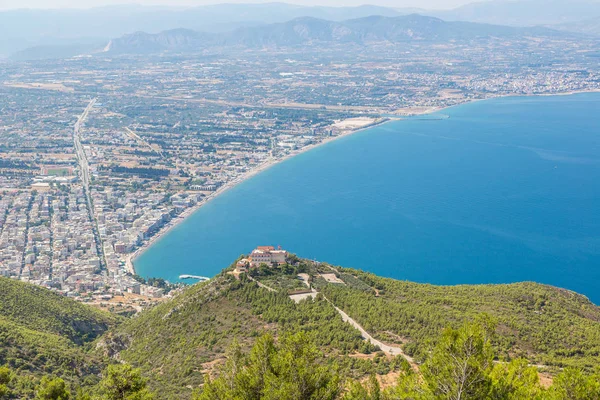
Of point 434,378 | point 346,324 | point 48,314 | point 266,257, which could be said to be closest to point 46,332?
point 48,314

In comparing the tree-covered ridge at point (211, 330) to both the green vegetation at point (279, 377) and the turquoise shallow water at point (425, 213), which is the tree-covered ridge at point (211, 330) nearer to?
the green vegetation at point (279, 377)

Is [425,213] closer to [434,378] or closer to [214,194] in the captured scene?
[214,194]

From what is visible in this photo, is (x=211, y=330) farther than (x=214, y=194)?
No

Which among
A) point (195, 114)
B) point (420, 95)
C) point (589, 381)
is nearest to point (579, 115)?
point (420, 95)

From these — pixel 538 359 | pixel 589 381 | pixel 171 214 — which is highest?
pixel 589 381

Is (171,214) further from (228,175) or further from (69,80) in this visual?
(69,80)

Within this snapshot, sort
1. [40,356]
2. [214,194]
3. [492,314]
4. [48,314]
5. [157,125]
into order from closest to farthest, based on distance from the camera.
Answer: [40,356], [492,314], [48,314], [214,194], [157,125]

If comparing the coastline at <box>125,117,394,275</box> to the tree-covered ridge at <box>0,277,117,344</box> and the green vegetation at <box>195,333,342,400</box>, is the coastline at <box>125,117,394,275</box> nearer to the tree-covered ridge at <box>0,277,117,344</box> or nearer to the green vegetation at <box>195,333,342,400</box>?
the tree-covered ridge at <box>0,277,117,344</box>

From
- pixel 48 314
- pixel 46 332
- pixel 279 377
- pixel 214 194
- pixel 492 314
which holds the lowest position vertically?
pixel 214 194
